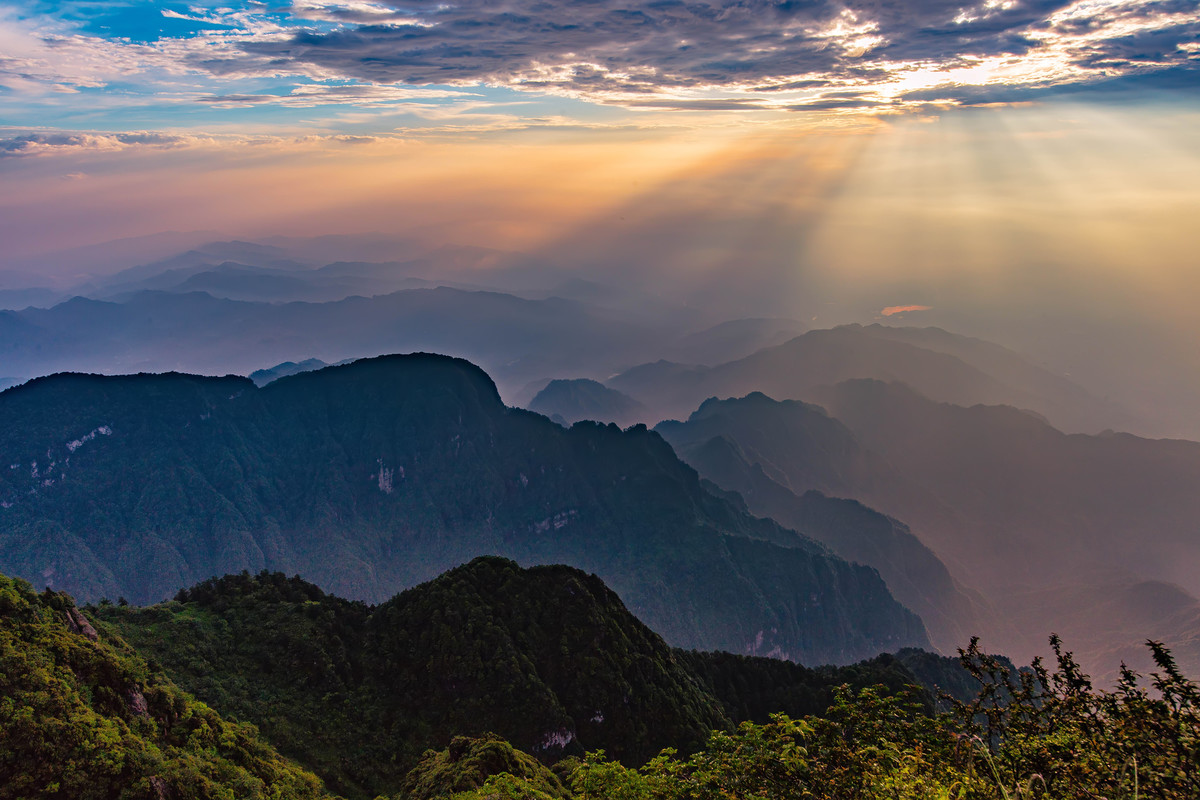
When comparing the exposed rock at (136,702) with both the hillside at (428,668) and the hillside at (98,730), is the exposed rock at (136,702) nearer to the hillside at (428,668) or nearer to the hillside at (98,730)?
the hillside at (98,730)

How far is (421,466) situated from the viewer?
176m

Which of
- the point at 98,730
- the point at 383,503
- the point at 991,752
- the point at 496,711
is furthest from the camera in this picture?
the point at 383,503

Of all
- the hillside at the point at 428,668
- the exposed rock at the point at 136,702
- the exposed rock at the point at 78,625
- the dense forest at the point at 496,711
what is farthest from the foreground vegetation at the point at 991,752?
the hillside at the point at 428,668

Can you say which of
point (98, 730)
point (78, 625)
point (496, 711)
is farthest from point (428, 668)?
point (98, 730)

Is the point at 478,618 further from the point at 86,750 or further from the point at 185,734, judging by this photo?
the point at 86,750

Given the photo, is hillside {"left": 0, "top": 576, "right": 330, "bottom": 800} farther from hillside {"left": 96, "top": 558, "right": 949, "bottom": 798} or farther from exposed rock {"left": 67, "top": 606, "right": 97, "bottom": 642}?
hillside {"left": 96, "top": 558, "right": 949, "bottom": 798}

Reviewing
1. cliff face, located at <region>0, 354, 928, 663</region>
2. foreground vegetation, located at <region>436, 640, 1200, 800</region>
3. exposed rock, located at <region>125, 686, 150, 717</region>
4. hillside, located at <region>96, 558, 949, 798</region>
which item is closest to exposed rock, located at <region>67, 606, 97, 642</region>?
exposed rock, located at <region>125, 686, 150, 717</region>

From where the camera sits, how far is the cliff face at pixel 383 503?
137 metres

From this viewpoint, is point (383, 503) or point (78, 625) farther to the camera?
point (383, 503)

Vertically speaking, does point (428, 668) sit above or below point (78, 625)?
below

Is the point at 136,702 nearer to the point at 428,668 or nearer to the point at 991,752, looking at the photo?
the point at 428,668

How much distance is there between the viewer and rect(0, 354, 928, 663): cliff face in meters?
137

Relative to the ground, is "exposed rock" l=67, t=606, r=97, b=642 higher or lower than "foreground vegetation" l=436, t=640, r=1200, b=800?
lower

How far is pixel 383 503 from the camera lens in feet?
558
